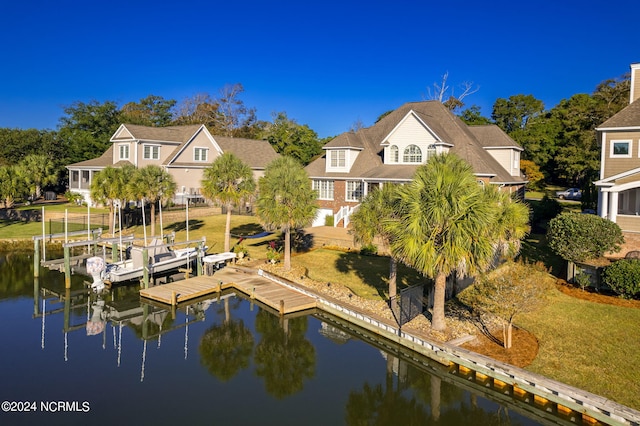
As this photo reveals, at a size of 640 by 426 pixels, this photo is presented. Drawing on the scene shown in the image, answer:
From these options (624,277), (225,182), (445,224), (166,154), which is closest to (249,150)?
(166,154)

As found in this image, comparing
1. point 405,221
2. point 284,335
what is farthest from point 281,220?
point 405,221

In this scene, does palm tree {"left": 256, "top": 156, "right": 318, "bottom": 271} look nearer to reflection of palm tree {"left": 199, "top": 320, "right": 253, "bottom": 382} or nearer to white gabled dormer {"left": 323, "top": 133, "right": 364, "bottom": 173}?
reflection of palm tree {"left": 199, "top": 320, "right": 253, "bottom": 382}

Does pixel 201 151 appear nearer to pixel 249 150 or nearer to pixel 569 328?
pixel 249 150

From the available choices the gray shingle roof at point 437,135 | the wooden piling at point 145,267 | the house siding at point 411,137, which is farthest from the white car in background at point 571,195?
the wooden piling at point 145,267

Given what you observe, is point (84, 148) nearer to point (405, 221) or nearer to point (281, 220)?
point (281, 220)

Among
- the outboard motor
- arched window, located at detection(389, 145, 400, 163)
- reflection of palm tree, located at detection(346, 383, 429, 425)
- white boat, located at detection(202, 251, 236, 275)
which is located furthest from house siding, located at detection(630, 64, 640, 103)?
the outboard motor

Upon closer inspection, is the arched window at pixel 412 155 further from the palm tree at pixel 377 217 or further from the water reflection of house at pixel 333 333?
the water reflection of house at pixel 333 333
